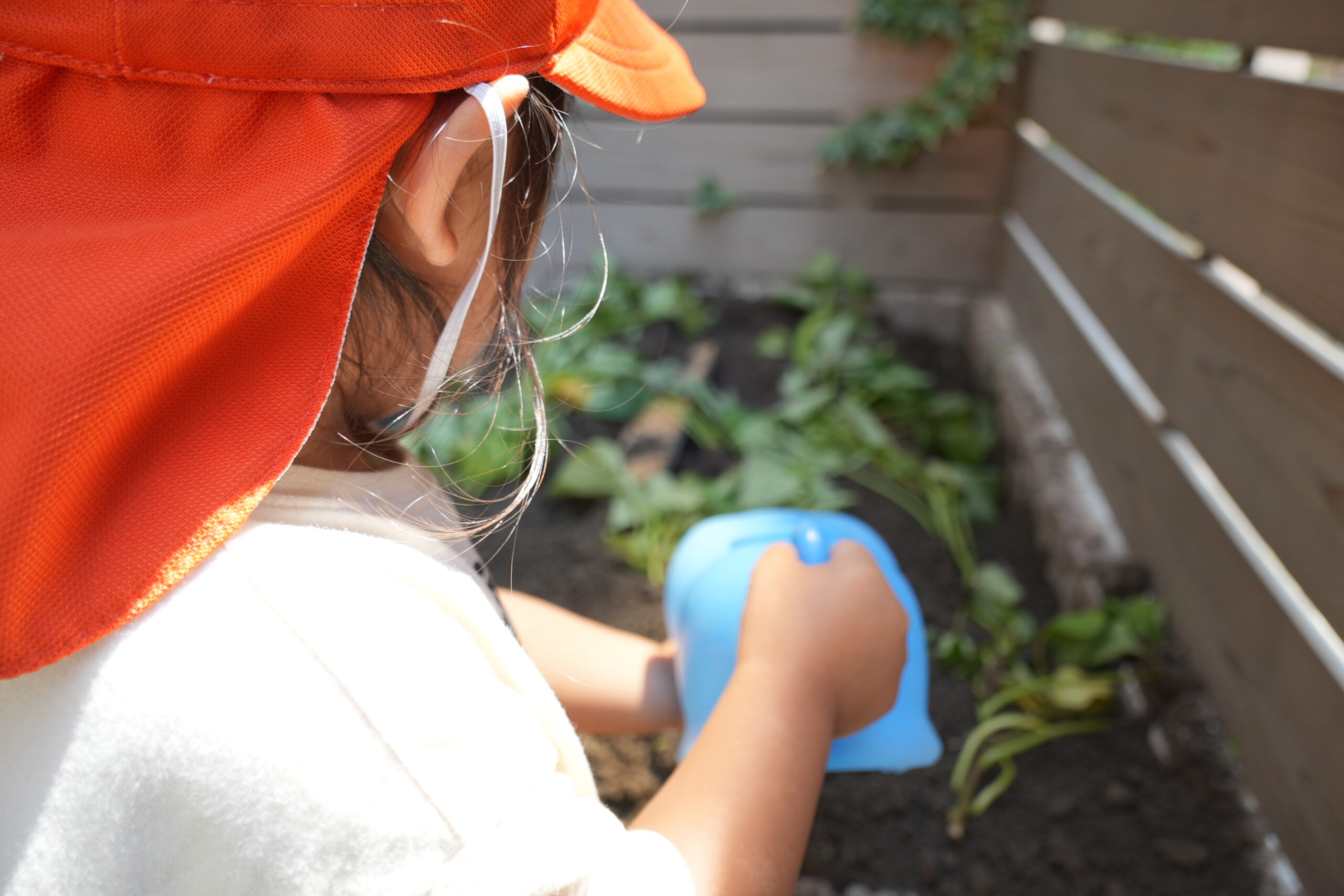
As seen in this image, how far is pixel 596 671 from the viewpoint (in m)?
0.96

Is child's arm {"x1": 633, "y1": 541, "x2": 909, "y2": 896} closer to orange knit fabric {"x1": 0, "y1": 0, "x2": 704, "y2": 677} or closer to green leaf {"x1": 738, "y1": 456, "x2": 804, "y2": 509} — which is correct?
orange knit fabric {"x1": 0, "y1": 0, "x2": 704, "y2": 677}

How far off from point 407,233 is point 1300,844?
103cm

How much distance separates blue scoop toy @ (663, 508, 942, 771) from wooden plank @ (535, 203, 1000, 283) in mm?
1785

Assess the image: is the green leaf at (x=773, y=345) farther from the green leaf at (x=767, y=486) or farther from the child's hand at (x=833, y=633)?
the child's hand at (x=833, y=633)

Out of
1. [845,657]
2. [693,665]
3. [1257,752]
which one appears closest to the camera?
[845,657]

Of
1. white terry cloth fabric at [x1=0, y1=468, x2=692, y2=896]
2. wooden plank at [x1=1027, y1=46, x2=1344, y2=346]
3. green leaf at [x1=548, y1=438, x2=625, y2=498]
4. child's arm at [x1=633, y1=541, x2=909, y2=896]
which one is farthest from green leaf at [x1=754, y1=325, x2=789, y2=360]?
white terry cloth fabric at [x1=0, y1=468, x2=692, y2=896]

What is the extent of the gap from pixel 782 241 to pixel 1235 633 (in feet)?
6.46

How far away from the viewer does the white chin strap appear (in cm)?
50

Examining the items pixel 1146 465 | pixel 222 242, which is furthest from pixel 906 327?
pixel 222 242

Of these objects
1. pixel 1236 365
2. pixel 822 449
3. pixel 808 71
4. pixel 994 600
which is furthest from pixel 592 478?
pixel 808 71

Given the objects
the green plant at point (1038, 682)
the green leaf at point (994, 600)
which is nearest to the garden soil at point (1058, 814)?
the green plant at point (1038, 682)

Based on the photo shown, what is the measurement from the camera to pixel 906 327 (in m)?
2.76

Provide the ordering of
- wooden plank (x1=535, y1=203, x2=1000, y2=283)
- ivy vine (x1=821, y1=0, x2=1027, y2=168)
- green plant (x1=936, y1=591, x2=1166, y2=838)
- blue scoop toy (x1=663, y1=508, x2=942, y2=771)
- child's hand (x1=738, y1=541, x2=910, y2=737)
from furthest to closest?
wooden plank (x1=535, y1=203, x2=1000, y2=283) → ivy vine (x1=821, y1=0, x2=1027, y2=168) → green plant (x1=936, y1=591, x2=1166, y2=838) → blue scoop toy (x1=663, y1=508, x2=942, y2=771) → child's hand (x1=738, y1=541, x2=910, y2=737)

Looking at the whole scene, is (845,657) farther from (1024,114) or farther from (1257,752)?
(1024,114)
